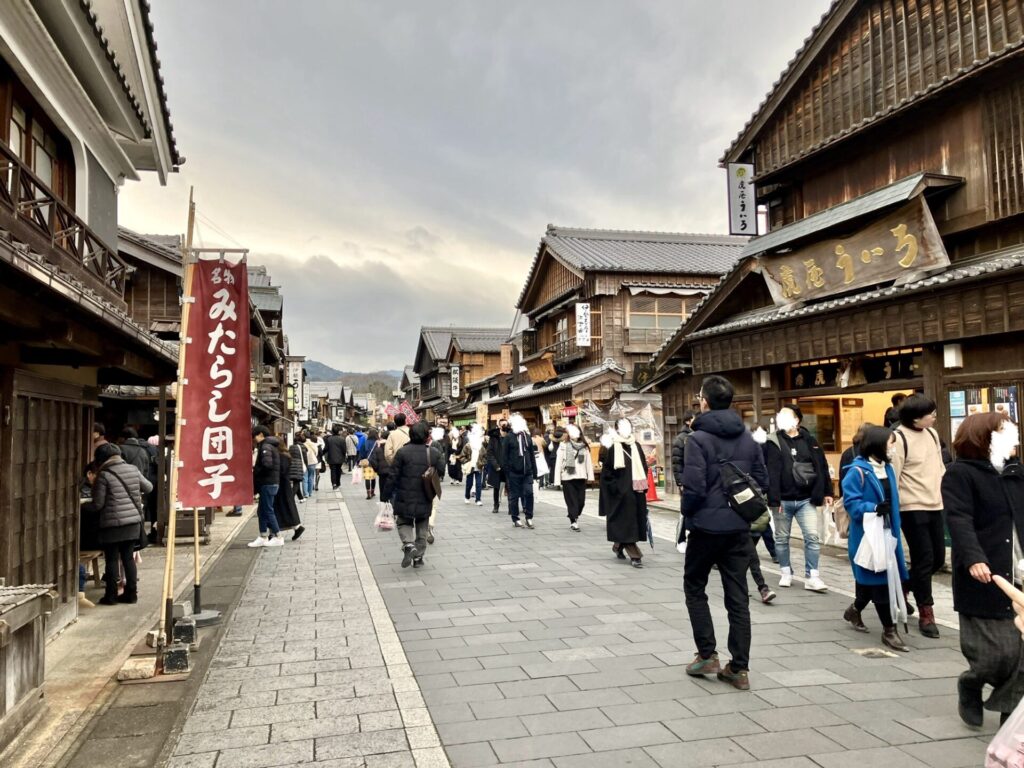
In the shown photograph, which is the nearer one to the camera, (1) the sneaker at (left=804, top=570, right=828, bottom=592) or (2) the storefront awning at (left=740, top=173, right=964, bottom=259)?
(1) the sneaker at (left=804, top=570, right=828, bottom=592)

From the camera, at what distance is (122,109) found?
10.5 meters

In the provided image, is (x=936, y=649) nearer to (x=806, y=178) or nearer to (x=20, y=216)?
(x=20, y=216)

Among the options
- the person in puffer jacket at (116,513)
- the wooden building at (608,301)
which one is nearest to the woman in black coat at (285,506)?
the person in puffer jacket at (116,513)

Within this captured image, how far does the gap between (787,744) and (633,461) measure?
5.99 meters

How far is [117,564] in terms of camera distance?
8023 millimetres

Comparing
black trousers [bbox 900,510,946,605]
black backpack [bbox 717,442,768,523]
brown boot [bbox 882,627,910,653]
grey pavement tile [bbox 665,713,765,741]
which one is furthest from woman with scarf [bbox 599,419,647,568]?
grey pavement tile [bbox 665,713,765,741]

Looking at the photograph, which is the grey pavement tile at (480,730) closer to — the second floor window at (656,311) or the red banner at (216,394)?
the red banner at (216,394)

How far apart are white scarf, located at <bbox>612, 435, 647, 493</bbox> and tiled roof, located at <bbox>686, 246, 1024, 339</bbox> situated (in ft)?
15.5

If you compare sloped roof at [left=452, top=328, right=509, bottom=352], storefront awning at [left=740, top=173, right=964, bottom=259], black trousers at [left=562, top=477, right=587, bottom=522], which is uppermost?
sloped roof at [left=452, top=328, right=509, bottom=352]

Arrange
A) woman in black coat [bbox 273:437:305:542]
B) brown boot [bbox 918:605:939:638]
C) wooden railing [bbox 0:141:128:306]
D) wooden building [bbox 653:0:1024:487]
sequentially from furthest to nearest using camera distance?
woman in black coat [bbox 273:437:305:542], wooden building [bbox 653:0:1024:487], wooden railing [bbox 0:141:128:306], brown boot [bbox 918:605:939:638]

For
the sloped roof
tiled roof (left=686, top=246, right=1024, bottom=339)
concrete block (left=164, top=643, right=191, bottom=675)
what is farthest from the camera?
the sloped roof

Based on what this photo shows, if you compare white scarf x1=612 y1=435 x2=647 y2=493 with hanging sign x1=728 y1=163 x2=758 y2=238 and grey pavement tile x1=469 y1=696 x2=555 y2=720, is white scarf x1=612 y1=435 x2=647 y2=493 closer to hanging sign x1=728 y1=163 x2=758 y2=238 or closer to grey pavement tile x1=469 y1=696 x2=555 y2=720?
grey pavement tile x1=469 y1=696 x2=555 y2=720

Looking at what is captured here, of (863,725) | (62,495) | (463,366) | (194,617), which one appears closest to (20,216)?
(62,495)

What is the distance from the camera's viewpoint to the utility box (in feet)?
13.9
